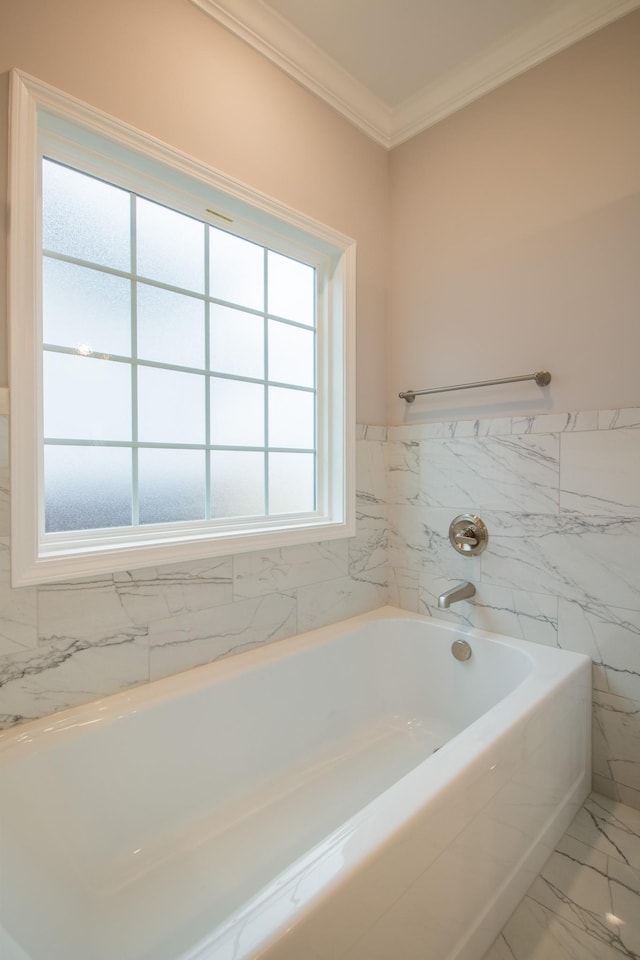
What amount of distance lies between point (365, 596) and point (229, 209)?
1621 mm

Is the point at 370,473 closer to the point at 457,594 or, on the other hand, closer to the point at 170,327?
the point at 457,594

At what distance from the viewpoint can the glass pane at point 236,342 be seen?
1742mm

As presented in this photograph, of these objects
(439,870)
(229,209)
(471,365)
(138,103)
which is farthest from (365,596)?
(138,103)

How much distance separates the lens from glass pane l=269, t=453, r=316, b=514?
6.35 feet

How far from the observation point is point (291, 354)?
200 cm

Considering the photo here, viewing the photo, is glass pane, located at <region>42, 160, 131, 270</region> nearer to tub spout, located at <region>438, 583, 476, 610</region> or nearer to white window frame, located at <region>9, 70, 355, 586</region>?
white window frame, located at <region>9, 70, 355, 586</region>

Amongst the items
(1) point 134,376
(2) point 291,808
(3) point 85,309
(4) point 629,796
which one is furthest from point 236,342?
(4) point 629,796

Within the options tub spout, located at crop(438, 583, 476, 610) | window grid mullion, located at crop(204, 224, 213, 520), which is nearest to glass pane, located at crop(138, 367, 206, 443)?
window grid mullion, located at crop(204, 224, 213, 520)

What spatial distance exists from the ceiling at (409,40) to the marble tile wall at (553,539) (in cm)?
131

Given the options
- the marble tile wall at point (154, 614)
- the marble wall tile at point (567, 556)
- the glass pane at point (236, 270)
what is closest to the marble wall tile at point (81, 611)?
the marble tile wall at point (154, 614)

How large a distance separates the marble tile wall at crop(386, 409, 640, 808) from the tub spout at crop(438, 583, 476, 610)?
0.16 ft

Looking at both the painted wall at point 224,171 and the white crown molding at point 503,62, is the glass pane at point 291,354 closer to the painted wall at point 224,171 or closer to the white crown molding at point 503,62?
the painted wall at point 224,171

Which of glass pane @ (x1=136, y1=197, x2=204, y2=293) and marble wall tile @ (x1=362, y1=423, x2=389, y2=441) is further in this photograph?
marble wall tile @ (x1=362, y1=423, x2=389, y2=441)

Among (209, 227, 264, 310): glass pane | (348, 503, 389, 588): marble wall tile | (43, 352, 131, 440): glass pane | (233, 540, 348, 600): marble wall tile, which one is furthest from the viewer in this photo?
(348, 503, 389, 588): marble wall tile
